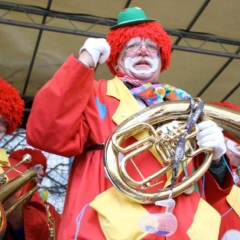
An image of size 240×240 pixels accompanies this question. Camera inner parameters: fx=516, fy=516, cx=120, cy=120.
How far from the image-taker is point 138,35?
2.12 meters

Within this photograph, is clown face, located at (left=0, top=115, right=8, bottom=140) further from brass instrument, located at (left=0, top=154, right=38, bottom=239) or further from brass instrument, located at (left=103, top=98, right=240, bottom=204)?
brass instrument, located at (left=103, top=98, right=240, bottom=204)

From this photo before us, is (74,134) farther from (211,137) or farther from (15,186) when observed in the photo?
(15,186)

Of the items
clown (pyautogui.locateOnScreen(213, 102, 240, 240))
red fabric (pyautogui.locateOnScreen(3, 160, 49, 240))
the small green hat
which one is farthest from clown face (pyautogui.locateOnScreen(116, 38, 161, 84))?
red fabric (pyautogui.locateOnScreen(3, 160, 49, 240))

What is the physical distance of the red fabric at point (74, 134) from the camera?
1.68 metres

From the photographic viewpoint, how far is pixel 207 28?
14.8 feet

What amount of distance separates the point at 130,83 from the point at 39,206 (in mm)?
907

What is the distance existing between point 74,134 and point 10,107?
1.18 meters

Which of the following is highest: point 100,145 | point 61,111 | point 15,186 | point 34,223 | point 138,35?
point 138,35

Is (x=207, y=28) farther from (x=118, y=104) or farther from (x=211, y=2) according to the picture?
(x=118, y=104)

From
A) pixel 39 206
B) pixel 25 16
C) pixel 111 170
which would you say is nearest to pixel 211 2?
pixel 25 16

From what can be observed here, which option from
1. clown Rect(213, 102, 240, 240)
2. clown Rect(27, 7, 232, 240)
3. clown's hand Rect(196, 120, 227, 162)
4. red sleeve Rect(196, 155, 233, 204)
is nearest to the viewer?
clown Rect(27, 7, 232, 240)

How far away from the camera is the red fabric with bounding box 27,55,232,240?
1685mm

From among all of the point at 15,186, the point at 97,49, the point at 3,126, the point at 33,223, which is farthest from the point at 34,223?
the point at 97,49

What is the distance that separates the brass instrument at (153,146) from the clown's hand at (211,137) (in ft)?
0.07
